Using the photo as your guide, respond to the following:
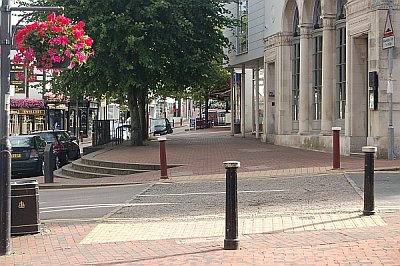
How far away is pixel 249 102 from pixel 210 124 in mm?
23151

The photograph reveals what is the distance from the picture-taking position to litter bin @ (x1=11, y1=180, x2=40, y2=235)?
918cm

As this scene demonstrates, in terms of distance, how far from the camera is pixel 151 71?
25969 millimetres

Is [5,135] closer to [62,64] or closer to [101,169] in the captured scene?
[62,64]

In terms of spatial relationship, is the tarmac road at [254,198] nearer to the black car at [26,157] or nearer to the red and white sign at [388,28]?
the red and white sign at [388,28]

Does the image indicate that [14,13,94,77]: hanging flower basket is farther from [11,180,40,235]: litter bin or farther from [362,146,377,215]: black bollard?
[362,146,377,215]: black bollard

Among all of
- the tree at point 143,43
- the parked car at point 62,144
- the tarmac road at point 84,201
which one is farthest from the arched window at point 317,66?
the tarmac road at point 84,201

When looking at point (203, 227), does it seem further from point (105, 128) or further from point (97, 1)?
point (105, 128)

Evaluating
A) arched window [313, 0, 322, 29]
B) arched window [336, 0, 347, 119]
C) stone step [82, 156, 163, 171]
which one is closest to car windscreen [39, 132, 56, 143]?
stone step [82, 156, 163, 171]

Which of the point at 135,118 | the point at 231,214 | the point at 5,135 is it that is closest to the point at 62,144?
the point at 135,118

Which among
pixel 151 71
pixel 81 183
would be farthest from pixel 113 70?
pixel 81 183

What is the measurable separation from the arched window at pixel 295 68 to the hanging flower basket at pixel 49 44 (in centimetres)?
1877

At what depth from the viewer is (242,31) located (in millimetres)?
36375

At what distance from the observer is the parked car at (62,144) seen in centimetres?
2544

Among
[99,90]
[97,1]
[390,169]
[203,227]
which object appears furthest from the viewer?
[99,90]
